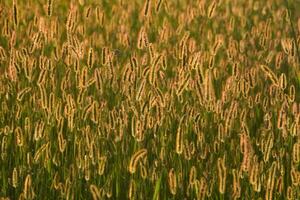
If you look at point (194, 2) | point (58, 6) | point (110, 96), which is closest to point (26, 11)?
point (58, 6)

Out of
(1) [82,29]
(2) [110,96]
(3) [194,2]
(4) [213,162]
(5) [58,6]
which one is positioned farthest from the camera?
(3) [194,2]

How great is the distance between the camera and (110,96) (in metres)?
2.84

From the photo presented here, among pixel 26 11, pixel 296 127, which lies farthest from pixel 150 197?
pixel 26 11

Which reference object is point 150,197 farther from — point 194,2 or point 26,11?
point 194,2

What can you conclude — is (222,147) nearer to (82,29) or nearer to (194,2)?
(82,29)

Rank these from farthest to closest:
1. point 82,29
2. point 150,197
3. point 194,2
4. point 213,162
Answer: point 194,2 < point 82,29 < point 213,162 < point 150,197

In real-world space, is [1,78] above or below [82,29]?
below

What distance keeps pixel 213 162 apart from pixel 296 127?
12.7 inches

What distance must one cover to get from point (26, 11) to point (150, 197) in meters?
2.46

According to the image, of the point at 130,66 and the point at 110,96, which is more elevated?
the point at 130,66

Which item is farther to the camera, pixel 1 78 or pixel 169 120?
pixel 1 78

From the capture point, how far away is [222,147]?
2449mm

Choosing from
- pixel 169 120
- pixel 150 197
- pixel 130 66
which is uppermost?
pixel 130 66

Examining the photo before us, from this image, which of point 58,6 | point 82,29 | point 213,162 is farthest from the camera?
point 58,6
